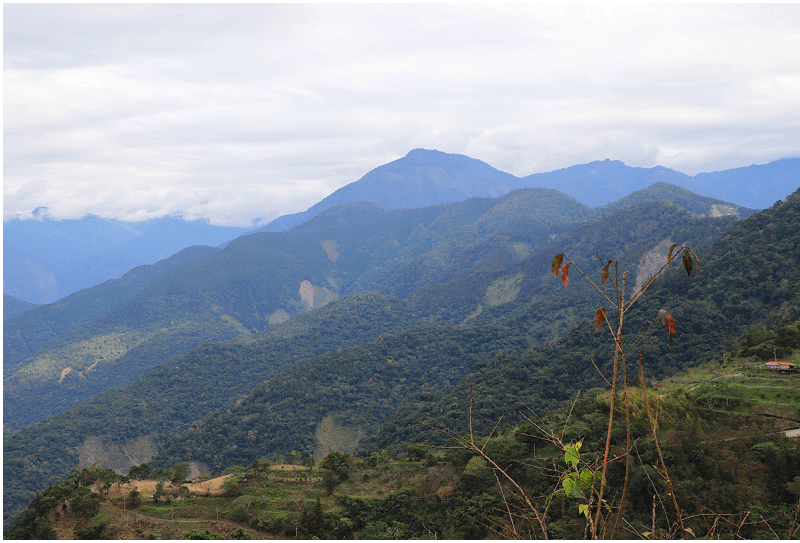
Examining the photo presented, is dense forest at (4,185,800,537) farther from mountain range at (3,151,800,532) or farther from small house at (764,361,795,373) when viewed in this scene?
small house at (764,361,795,373)

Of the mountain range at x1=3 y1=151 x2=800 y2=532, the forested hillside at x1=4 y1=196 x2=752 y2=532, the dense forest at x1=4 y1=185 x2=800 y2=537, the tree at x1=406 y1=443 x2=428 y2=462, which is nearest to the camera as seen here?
the tree at x1=406 y1=443 x2=428 y2=462

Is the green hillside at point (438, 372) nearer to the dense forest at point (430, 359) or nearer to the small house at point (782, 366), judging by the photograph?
the dense forest at point (430, 359)

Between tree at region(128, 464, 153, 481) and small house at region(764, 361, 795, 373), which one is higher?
small house at region(764, 361, 795, 373)

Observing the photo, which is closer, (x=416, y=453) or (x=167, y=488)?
(x=167, y=488)

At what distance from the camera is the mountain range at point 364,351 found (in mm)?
53438

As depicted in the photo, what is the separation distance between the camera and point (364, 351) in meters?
93.4

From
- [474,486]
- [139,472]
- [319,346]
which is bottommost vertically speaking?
[319,346]

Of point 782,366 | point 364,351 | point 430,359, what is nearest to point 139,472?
point 782,366

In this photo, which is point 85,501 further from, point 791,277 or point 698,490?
point 791,277

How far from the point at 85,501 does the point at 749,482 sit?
31557 mm

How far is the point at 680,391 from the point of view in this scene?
1096 inches

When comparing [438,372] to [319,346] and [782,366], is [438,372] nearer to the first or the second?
[319,346]

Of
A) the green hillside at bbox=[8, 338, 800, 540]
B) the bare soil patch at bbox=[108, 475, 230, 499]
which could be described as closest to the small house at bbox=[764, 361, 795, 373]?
the green hillside at bbox=[8, 338, 800, 540]

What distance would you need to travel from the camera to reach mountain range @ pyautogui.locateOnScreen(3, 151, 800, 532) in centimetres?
5344
